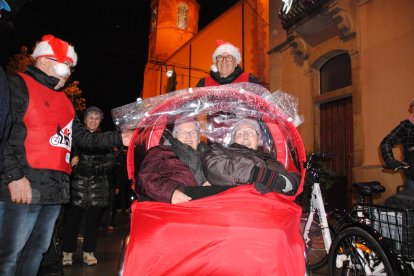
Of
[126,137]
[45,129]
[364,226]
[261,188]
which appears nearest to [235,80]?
[126,137]

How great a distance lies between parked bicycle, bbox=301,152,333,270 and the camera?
374 centimetres

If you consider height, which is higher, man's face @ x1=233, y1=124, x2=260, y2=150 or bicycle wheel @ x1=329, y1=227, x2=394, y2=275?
man's face @ x1=233, y1=124, x2=260, y2=150

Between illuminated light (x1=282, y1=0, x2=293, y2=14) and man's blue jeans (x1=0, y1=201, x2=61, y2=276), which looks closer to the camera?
man's blue jeans (x1=0, y1=201, x2=61, y2=276)

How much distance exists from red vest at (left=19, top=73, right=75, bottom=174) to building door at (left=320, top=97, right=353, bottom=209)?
723cm

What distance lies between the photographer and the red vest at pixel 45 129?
227cm

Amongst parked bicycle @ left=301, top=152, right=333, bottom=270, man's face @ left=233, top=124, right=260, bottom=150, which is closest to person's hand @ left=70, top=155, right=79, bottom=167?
man's face @ left=233, top=124, right=260, bottom=150

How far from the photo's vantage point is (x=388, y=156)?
3.77m

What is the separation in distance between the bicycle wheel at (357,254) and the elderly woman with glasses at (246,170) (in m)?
0.95

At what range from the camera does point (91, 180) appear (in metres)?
4.42

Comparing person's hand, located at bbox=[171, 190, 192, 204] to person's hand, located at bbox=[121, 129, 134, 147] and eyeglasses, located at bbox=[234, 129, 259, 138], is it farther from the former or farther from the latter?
eyeglasses, located at bbox=[234, 129, 259, 138]

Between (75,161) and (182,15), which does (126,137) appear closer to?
(75,161)

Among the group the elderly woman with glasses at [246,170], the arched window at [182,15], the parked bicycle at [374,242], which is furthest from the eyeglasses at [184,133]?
the arched window at [182,15]

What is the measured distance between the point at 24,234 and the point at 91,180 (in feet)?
7.20

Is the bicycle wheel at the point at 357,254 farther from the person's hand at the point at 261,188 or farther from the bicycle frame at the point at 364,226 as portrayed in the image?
the person's hand at the point at 261,188
